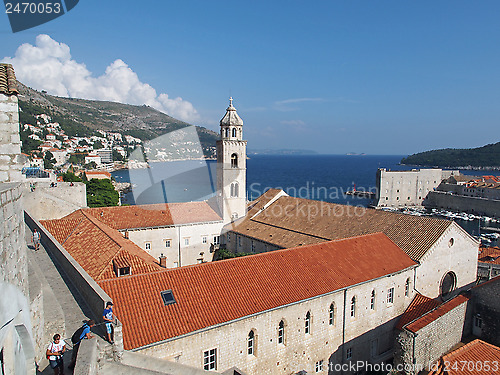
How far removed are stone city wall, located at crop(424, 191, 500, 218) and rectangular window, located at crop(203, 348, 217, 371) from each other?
83.2 m

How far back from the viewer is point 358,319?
59.4ft

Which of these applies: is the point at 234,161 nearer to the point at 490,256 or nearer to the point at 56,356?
the point at 490,256

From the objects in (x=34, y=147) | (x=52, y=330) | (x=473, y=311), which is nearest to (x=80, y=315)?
(x=52, y=330)

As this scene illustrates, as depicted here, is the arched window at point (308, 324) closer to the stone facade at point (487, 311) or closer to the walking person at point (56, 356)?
the stone facade at point (487, 311)

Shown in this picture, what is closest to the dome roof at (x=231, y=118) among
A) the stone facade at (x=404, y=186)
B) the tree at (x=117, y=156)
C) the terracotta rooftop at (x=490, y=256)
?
the terracotta rooftop at (x=490, y=256)

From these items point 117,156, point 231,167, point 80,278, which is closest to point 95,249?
point 80,278

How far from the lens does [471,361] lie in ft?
45.9

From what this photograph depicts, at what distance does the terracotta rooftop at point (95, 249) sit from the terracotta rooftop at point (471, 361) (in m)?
14.5

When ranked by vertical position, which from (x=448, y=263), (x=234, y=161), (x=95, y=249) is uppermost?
(x=234, y=161)

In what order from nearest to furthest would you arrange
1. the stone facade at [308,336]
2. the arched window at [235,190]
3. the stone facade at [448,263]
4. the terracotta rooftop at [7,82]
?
the terracotta rooftop at [7,82] < the stone facade at [308,336] < the stone facade at [448,263] < the arched window at [235,190]

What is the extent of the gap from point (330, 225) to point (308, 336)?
45.1ft

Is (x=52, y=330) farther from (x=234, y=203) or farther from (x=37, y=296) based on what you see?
(x=234, y=203)

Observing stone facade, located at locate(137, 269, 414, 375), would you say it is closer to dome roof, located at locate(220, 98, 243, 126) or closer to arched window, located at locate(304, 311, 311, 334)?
arched window, located at locate(304, 311, 311, 334)

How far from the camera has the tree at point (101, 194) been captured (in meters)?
51.9
